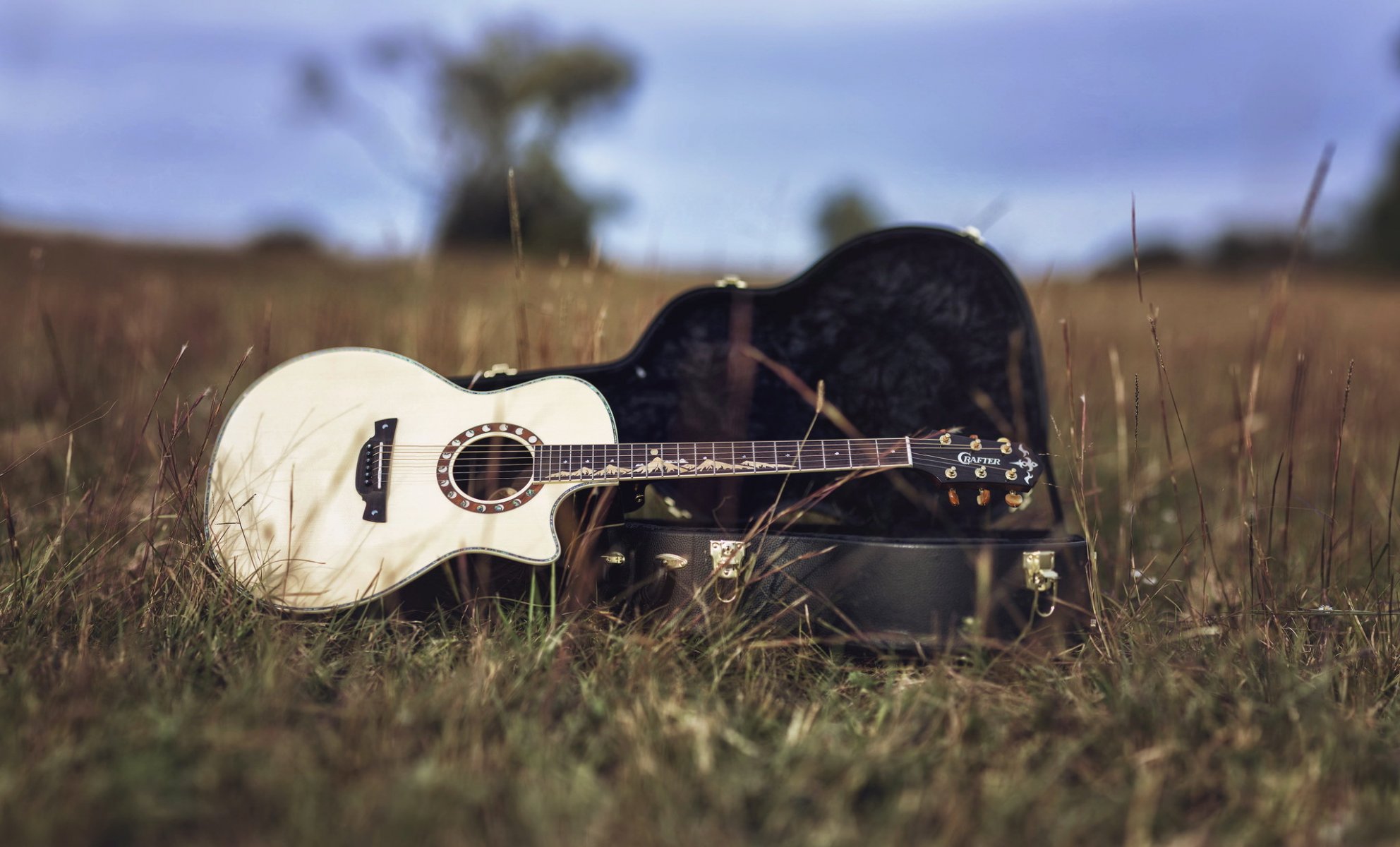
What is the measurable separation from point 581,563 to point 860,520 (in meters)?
1.06

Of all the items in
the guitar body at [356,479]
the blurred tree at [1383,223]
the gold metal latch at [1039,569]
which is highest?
the blurred tree at [1383,223]

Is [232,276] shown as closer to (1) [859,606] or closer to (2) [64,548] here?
(2) [64,548]

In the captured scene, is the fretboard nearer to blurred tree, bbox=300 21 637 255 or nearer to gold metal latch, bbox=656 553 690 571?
gold metal latch, bbox=656 553 690 571

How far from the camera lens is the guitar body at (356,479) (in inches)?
74.3

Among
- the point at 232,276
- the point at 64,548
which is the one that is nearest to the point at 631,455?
the point at 64,548

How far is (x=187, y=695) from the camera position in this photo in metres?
1.44

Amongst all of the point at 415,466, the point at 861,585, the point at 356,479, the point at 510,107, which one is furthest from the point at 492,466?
the point at 510,107

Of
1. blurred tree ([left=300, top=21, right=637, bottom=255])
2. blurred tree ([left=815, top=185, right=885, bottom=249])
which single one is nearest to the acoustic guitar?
blurred tree ([left=300, top=21, right=637, bottom=255])

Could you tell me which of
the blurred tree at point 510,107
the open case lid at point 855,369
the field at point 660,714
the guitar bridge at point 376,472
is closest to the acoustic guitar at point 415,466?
the guitar bridge at point 376,472

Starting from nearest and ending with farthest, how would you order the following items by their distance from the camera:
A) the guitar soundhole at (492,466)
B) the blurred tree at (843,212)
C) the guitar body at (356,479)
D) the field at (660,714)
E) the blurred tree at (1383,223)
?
1. the field at (660,714)
2. the guitar body at (356,479)
3. the guitar soundhole at (492,466)
4. the blurred tree at (1383,223)
5. the blurred tree at (843,212)

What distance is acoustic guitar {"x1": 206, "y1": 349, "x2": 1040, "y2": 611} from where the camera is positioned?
1.89 metres

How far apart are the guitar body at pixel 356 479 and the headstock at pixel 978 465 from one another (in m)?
0.81

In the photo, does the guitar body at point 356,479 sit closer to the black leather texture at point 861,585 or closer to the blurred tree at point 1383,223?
the black leather texture at point 861,585

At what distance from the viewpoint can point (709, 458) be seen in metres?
2.03
